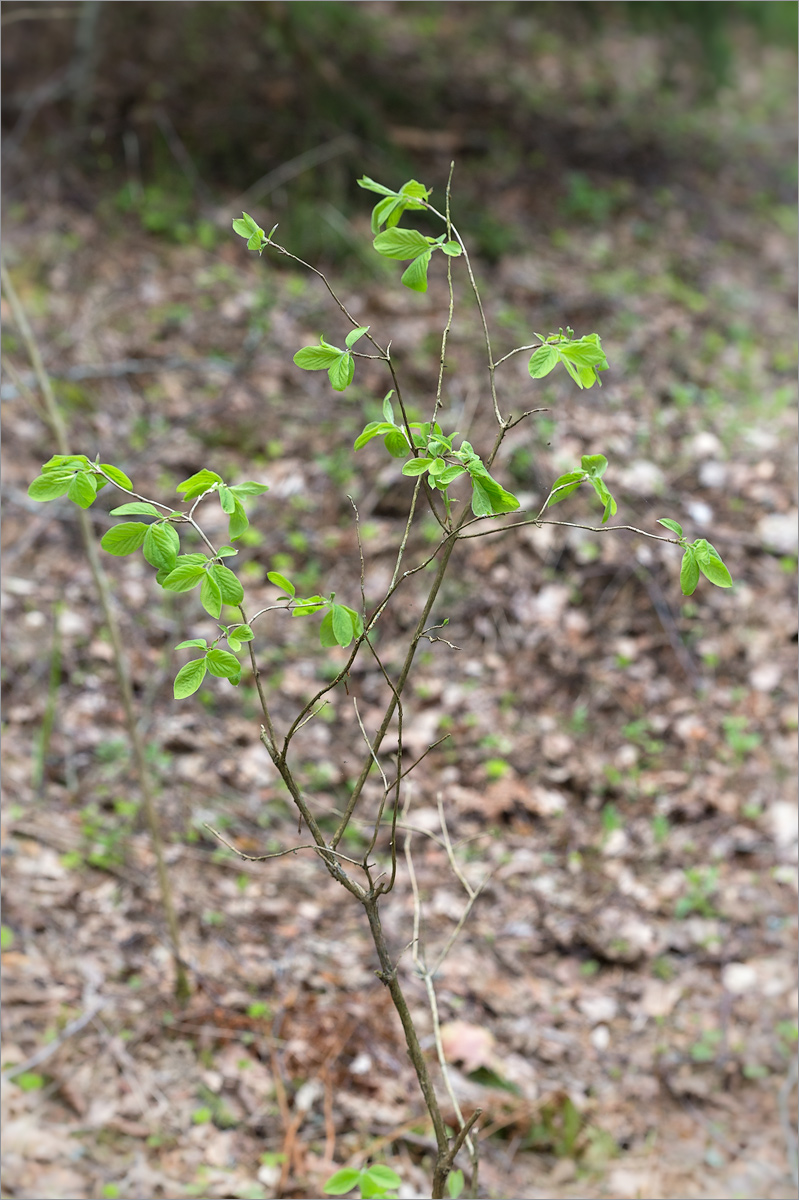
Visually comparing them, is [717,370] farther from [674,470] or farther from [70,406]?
[70,406]

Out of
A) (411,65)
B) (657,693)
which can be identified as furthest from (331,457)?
(411,65)

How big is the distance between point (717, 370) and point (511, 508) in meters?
4.60

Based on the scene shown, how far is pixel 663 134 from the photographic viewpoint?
7.58 meters

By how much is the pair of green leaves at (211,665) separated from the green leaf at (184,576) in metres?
0.08

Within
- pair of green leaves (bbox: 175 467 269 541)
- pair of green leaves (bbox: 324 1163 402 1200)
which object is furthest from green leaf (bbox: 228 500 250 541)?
pair of green leaves (bbox: 324 1163 402 1200)

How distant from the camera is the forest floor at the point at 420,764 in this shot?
2.53m

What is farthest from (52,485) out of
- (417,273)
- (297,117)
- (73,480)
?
(297,117)

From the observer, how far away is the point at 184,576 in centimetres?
122

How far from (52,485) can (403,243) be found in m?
0.63

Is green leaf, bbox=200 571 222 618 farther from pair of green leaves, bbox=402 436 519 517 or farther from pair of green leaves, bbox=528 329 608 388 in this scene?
pair of green leaves, bbox=528 329 608 388

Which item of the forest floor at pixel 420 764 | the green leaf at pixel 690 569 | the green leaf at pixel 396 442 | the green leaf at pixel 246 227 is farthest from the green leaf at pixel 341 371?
the forest floor at pixel 420 764

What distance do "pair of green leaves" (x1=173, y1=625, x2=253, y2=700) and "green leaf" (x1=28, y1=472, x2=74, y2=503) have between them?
28 cm

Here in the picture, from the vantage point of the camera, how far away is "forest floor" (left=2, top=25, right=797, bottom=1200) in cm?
253

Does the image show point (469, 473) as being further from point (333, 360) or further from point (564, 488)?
point (333, 360)
